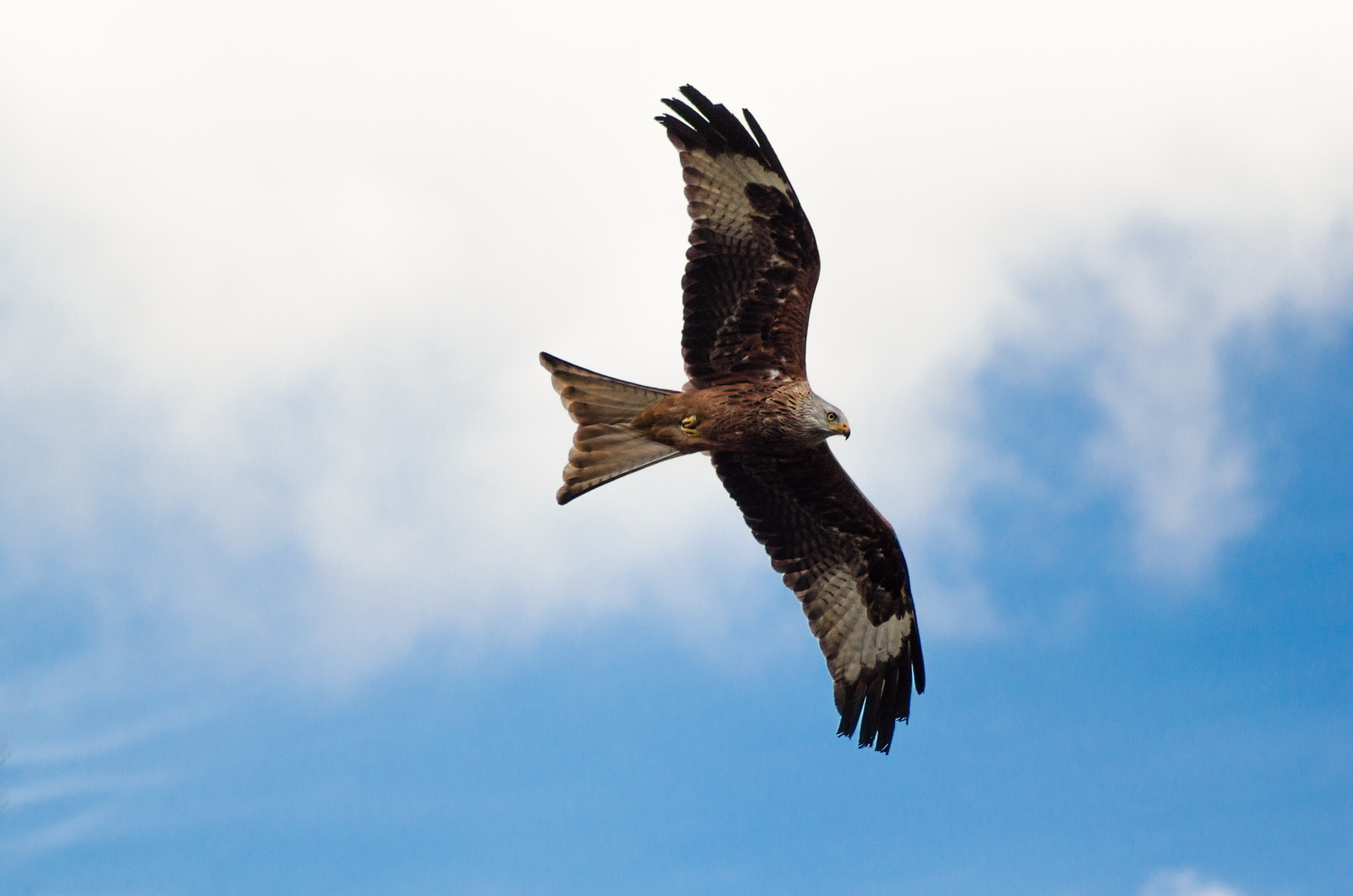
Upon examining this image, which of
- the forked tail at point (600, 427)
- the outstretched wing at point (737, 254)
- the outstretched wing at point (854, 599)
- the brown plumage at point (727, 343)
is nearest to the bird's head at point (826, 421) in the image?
the brown plumage at point (727, 343)

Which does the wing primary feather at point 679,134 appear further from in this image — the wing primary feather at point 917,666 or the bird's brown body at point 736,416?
the wing primary feather at point 917,666

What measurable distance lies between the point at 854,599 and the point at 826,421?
2609mm

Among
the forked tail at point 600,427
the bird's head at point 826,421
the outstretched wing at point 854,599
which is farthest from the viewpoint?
the outstretched wing at point 854,599

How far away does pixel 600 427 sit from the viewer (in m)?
11.3

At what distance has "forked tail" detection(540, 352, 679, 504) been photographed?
11141mm

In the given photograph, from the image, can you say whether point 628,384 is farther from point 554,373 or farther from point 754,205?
point 754,205

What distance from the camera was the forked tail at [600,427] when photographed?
11.1m

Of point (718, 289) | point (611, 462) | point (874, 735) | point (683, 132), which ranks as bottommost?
point (874, 735)

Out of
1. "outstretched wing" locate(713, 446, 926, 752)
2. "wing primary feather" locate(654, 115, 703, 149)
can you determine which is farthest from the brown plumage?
"outstretched wing" locate(713, 446, 926, 752)

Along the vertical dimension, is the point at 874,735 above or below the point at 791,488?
below

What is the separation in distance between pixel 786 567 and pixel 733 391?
7.89 feet

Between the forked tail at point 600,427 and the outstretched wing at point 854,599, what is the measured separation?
5.03ft

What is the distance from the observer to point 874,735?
1261cm

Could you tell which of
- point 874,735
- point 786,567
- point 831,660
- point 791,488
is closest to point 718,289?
point 791,488
